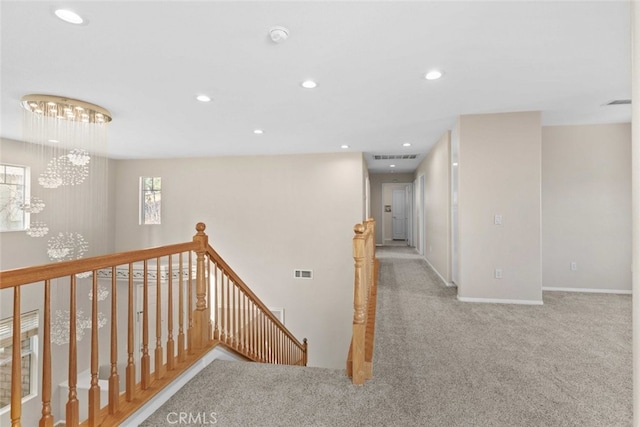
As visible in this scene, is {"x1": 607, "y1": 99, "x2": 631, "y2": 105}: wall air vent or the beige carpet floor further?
{"x1": 607, "y1": 99, "x2": 631, "y2": 105}: wall air vent

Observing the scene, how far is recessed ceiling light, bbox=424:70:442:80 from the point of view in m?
2.73

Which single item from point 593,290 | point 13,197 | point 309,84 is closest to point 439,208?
point 593,290

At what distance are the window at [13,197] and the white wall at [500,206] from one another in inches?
282

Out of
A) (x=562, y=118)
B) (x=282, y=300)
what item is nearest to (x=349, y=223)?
(x=282, y=300)

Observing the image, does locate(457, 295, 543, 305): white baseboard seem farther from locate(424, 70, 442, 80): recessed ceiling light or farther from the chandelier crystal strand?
the chandelier crystal strand

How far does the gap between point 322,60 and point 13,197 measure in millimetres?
6044

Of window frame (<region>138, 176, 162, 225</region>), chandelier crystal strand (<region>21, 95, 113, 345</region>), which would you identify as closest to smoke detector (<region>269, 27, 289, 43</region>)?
chandelier crystal strand (<region>21, 95, 113, 345</region>)

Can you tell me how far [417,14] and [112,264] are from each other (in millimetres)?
2376

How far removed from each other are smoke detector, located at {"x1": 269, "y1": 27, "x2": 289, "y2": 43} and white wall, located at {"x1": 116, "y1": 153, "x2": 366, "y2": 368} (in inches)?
172

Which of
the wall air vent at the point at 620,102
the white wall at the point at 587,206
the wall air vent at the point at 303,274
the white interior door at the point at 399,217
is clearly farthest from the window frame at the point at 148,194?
the wall air vent at the point at 620,102

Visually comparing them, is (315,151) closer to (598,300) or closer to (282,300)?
(282,300)

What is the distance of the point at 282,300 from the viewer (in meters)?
6.60

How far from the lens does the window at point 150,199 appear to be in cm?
719

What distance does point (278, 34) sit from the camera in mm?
Result: 2092
